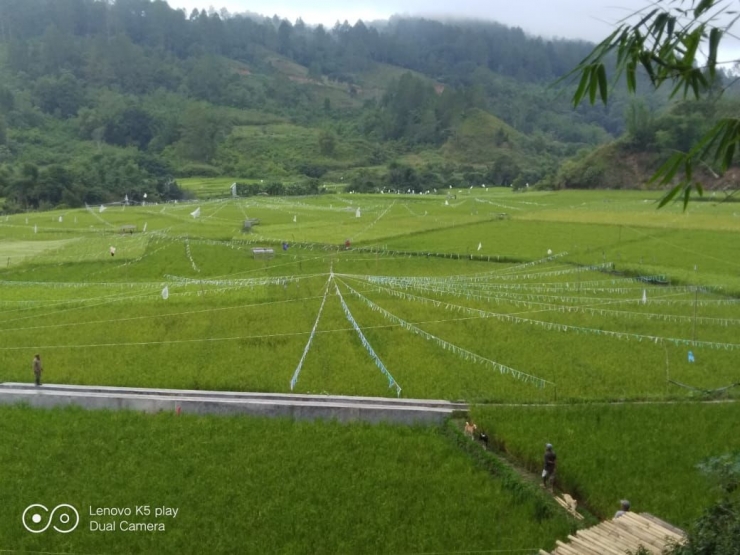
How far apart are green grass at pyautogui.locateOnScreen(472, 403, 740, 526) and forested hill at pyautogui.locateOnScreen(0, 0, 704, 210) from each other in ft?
194

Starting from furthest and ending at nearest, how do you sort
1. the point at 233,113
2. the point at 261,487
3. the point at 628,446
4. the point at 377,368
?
the point at 233,113 → the point at 377,368 → the point at 628,446 → the point at 261,487

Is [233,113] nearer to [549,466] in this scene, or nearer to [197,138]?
[197,138]

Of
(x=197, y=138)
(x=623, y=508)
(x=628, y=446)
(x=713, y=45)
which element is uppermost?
(x=197, y=138)

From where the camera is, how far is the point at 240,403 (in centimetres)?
1367

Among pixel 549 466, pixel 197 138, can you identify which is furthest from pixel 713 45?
pixel 197 138

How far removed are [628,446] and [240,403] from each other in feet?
24.1

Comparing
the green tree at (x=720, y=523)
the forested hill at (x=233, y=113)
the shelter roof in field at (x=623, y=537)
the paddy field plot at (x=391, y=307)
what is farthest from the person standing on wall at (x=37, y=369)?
the forested hill at (x=233, y=113)

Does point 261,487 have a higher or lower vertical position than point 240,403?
lower

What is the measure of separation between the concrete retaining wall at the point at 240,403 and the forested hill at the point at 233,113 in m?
52.2

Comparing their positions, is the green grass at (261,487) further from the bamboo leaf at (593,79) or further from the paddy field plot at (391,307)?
the bamboo leaf at (593,79)

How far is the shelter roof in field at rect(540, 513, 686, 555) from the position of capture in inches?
312

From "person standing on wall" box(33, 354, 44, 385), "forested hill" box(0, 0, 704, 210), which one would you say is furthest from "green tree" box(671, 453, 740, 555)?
"forested hill" box(0, 0, 704, 210)

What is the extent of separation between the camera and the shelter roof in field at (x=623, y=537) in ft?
26.0

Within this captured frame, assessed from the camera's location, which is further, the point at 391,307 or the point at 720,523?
the point at 391,307
